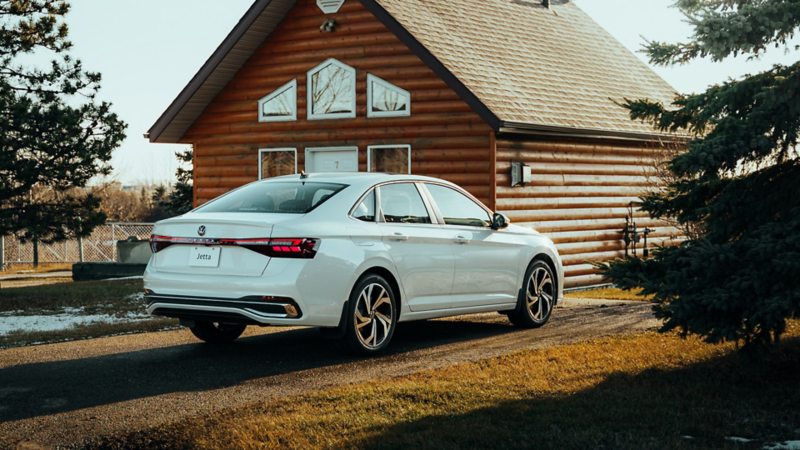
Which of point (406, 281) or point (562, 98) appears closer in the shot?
point (406, 281)

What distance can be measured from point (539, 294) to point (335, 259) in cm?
345

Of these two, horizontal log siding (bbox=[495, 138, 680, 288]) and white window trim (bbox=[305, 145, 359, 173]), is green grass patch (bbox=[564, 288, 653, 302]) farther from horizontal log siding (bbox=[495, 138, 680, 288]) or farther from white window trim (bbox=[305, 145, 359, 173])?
white window trim (bbox=[305, 145, 359, 173])

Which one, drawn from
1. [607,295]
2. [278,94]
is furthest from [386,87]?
[607,295]

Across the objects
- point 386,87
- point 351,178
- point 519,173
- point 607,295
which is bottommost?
point 607,295

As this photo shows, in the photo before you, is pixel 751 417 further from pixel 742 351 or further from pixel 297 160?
pixel 297 160

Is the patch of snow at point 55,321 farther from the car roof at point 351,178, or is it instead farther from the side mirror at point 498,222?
the side mirror at point 498,222

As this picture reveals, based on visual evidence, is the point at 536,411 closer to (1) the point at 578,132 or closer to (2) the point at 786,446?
(2) the point at 786,446

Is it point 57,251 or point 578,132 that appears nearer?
point 578,132

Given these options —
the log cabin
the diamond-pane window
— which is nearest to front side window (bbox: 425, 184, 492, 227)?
the log cabin

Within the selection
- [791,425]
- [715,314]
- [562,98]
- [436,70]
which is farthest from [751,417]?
[562,98]

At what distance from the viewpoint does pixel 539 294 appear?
415 inches

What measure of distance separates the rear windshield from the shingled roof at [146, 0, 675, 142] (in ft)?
20.7

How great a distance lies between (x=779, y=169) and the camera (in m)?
7.33

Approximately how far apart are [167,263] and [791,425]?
5186mm
